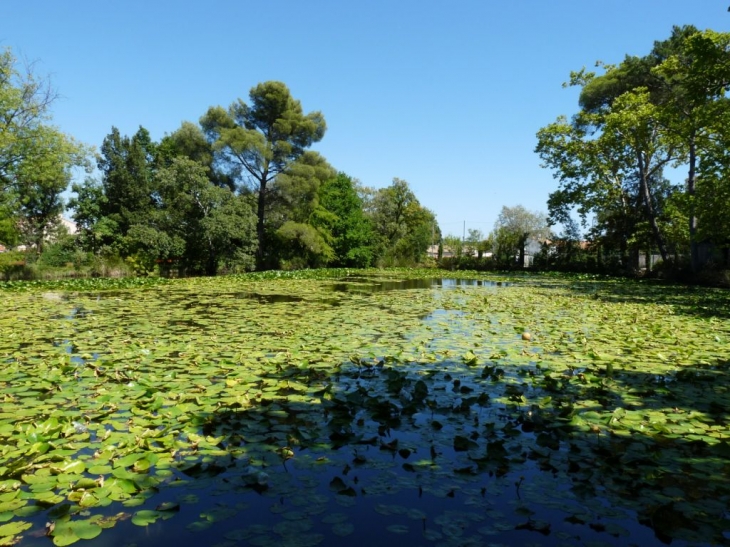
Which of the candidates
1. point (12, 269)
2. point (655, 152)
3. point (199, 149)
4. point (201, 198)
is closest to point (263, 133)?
point (199, 149)

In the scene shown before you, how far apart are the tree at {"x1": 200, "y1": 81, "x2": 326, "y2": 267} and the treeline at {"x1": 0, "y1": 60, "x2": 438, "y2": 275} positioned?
0.07m

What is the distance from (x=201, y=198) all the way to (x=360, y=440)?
22635 millimetres

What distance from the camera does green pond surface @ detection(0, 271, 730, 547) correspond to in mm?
2305

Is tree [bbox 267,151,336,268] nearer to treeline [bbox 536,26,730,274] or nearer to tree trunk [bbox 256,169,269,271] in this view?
tree trunk [bbox 256,169,269,271]

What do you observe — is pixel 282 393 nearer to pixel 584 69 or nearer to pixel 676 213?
pixel 676 213

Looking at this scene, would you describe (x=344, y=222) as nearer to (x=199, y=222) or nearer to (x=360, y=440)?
(x=199, y=222)

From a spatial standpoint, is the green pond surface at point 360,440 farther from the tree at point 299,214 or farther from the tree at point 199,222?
the tree at point 299,214

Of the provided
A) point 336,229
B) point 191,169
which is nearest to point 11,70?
point 191,169

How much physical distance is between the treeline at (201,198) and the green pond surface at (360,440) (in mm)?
17714

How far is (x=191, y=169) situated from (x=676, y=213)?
75.3 feet

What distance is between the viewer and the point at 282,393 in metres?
4.29

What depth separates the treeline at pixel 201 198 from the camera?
22594 mm

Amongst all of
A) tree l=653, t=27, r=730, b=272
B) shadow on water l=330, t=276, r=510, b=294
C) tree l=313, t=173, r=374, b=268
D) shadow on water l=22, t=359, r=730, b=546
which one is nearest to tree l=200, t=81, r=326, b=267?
tree l=313, t=173, r=374, b=268

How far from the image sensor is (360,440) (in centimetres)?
333
